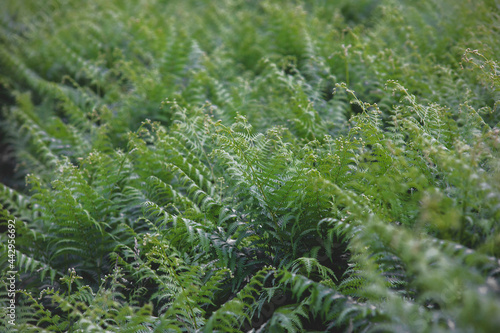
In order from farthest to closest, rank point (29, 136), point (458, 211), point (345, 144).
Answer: point (29, 136) → point (345, 144) → point (458, 211)

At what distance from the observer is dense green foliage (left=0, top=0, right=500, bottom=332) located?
2137mm

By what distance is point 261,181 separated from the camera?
2.94 metres

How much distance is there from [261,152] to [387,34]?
339 centimetres

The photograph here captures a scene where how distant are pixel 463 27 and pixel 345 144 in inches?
126

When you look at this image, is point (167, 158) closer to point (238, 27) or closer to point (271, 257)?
point (271, 257)

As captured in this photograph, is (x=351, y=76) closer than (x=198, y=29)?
Yes

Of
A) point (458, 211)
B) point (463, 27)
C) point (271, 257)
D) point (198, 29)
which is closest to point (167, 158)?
point (271, 257)

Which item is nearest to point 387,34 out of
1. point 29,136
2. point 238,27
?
point 238,27

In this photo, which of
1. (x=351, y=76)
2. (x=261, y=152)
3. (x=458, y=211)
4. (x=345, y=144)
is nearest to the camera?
(x=458, y=211)

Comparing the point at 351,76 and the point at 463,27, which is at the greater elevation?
the point at 463,27

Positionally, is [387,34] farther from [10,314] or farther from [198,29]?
[10,314]

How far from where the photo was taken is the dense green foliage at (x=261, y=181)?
2137mm

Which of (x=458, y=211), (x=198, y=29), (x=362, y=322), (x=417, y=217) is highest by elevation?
(x=198, y=29)

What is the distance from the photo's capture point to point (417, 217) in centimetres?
239
